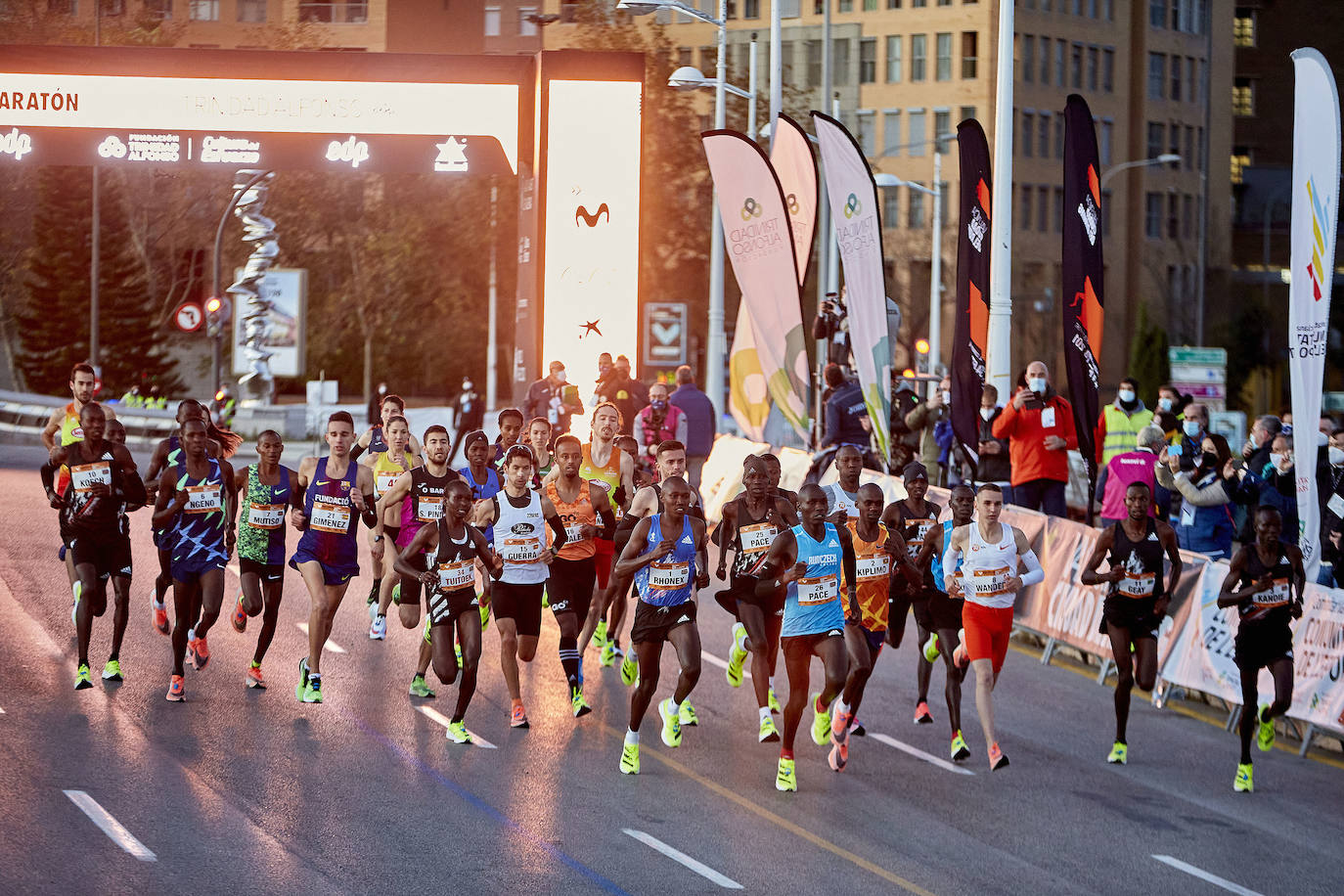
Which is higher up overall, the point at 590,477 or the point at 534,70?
the point at 534,70

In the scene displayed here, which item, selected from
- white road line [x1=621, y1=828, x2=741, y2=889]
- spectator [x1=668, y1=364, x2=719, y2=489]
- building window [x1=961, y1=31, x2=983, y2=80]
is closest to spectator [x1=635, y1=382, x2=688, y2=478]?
spectator [x1=668, y1=364, x2=719, y2=489]

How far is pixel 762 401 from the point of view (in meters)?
24.7

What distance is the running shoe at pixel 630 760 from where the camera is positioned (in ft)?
39.6

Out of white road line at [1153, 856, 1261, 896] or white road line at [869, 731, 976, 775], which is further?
white road line at [869, 731, 976, 775]

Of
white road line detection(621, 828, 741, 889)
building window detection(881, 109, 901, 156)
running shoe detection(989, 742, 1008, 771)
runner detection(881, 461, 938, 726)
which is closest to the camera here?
white road line detection(621, 828, 741, 889)

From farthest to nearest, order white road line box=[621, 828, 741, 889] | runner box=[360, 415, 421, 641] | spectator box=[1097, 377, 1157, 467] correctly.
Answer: spectator box=[1097, 377, 1157, 467] → runner box=[360, 415, 421, 641] → white road line box=[621, 828, 741, 889]

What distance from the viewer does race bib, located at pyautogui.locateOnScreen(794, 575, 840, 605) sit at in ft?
39.2

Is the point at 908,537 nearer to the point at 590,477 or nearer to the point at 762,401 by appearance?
the point at 590,477

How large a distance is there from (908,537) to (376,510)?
400 cm

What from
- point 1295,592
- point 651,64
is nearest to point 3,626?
point 1295,592

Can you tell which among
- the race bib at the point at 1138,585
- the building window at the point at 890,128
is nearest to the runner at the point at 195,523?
the race bib at the point at 1138,585

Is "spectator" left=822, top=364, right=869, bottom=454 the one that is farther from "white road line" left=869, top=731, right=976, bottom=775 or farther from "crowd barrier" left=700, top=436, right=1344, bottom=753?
"white road line" left=869, top=731, right=976, bottom=775

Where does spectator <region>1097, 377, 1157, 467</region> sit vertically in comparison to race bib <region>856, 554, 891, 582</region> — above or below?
above

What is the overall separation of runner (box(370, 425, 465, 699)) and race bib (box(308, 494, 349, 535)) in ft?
1.41
